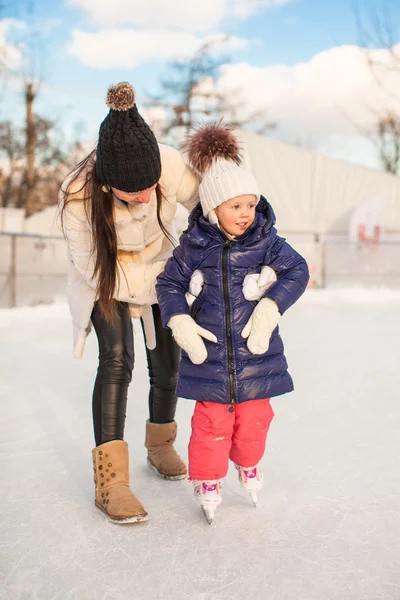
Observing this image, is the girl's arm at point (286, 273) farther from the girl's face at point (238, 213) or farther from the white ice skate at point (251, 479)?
the white ice skate at point (251, 479)

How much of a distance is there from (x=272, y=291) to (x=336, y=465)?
2.91 feet

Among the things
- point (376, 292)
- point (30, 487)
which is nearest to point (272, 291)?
point (30, 487)

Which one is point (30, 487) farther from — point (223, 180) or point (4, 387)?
point (4, 387)

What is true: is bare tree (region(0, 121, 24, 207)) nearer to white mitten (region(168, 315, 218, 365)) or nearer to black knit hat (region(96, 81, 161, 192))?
black knit hat (region(96, 81, 161, 192))

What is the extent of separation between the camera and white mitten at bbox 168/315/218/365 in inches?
71.4

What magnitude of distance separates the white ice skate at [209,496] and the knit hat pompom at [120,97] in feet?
3.56

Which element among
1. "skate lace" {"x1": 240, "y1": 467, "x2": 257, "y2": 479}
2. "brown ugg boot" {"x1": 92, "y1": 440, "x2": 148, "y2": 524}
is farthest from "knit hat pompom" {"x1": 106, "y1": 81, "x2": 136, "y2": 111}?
"skate lace" {"x1": 240, "y1": 467, "x2": 257, "y2": 479}

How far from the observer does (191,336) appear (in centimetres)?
182

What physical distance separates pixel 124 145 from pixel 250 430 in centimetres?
90

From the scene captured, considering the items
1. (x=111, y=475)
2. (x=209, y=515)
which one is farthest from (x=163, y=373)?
(x=209, y=515)

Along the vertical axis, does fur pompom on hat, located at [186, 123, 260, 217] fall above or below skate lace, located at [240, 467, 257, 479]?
above

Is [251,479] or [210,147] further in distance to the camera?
[210,147]

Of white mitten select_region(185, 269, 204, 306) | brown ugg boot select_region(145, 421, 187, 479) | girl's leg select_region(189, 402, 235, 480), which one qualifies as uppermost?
white mitten select_region(185, 269, 204, 306)

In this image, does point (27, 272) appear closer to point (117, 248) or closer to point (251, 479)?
point (117, 248)
